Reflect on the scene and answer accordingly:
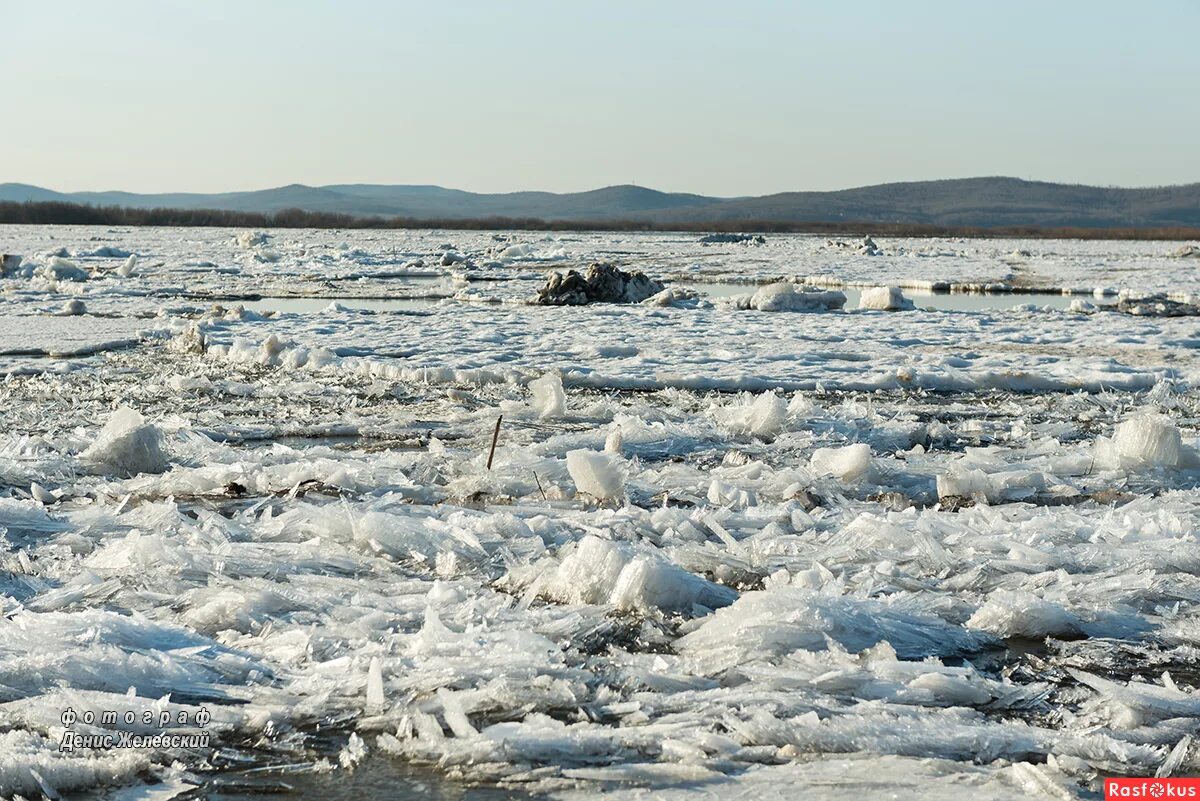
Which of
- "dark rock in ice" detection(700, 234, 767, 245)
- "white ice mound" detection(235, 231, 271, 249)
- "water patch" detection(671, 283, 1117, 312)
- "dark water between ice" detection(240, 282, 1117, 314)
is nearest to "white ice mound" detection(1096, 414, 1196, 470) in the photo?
"dark water between ice" detection(240, 282, 1117, 314)

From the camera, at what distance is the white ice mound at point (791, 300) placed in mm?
16844

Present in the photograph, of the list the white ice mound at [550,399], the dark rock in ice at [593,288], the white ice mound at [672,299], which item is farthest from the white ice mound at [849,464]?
the dark rock in ice at [593,288]

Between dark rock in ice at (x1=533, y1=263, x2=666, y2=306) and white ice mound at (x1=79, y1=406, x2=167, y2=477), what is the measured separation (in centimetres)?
1178

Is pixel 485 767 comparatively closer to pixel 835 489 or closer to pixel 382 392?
pixel 835 489

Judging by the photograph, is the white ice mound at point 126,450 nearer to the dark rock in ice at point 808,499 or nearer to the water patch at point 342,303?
the dark rock in ice at point 808,499

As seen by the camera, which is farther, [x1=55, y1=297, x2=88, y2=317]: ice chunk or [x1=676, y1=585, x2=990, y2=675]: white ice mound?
[x1=55, y1=297, x2=88, y2=317]: ice chunk

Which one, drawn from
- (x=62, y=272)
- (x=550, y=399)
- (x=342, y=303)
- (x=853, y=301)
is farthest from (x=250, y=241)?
(x=550, y=399)

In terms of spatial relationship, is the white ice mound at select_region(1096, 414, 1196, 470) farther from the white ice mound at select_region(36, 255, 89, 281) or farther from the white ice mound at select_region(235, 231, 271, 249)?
the white ice mound at select_region(235, 231, 271, 249)

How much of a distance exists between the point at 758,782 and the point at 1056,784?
0.65 metres

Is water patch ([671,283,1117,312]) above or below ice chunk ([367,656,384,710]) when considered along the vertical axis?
below

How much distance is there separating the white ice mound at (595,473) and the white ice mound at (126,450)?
2148 mm

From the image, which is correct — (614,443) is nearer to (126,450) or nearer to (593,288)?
(126,450)

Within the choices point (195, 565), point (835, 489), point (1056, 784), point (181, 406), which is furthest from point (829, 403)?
point (1056, 784)

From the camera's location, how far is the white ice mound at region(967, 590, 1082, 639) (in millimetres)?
3723
